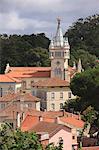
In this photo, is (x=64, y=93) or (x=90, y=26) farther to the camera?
(x=90, y=26)

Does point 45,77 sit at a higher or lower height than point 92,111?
higher

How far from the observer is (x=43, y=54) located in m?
29.0

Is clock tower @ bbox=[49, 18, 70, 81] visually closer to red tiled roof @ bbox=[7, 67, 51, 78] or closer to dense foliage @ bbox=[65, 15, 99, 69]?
red tiled roof @ bbox=[7, 67, 51, 78]

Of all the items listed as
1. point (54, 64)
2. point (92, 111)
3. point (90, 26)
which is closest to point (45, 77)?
point (54, 64)

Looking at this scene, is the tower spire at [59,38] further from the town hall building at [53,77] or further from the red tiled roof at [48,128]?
the red tiled roof at [48,128]

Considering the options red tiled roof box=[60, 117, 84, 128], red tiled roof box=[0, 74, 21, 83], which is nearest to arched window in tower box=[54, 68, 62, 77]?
red tiled roof box=[0, 74, 21, 83]

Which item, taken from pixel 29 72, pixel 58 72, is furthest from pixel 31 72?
pixel 58 72

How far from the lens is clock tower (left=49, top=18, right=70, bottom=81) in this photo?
76.3 feet

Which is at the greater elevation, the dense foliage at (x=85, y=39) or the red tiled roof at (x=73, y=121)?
the dense foliage at (x=85, y=39)

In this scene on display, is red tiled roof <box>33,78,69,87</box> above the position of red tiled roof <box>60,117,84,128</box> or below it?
above

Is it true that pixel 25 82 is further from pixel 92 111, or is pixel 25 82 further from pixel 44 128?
pixel 44 128

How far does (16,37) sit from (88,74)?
17.0m

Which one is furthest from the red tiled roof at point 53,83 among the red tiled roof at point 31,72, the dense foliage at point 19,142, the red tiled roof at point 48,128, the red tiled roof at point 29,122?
the dense foliage at point 19,142

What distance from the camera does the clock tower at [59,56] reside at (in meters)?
23.3
